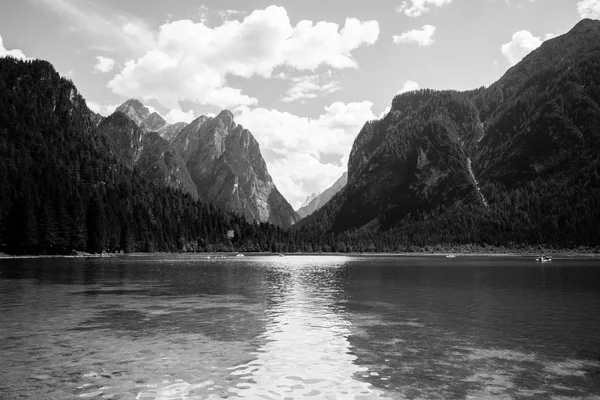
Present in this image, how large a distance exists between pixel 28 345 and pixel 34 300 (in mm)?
24887

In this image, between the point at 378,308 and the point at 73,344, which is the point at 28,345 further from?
the point at 378,308

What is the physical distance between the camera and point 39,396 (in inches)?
721

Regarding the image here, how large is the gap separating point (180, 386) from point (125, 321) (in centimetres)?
1983

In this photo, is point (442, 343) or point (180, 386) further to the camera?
point (442, 343)

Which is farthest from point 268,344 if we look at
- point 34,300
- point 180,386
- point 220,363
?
point 34,300

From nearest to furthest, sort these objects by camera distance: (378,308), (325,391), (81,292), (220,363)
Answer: (325,391), (220,363), (378,308), (81,292)

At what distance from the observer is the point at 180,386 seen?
19.8 m

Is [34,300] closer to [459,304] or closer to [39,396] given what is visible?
[39,396]

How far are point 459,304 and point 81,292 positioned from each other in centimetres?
4600

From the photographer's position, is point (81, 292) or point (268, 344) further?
point (81, 292)

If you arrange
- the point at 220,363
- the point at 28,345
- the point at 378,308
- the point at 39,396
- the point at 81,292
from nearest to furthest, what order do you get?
1. the point at 39,396
2. the point at 220,363
3. the point at 28,345
4. the point at 378,308
5. the point at 81,292

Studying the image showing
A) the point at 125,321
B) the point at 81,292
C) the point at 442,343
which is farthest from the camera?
the point at 81,292

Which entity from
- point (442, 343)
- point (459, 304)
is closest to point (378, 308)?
point (459, 304)

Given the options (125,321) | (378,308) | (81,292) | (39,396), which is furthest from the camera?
(81,292)
